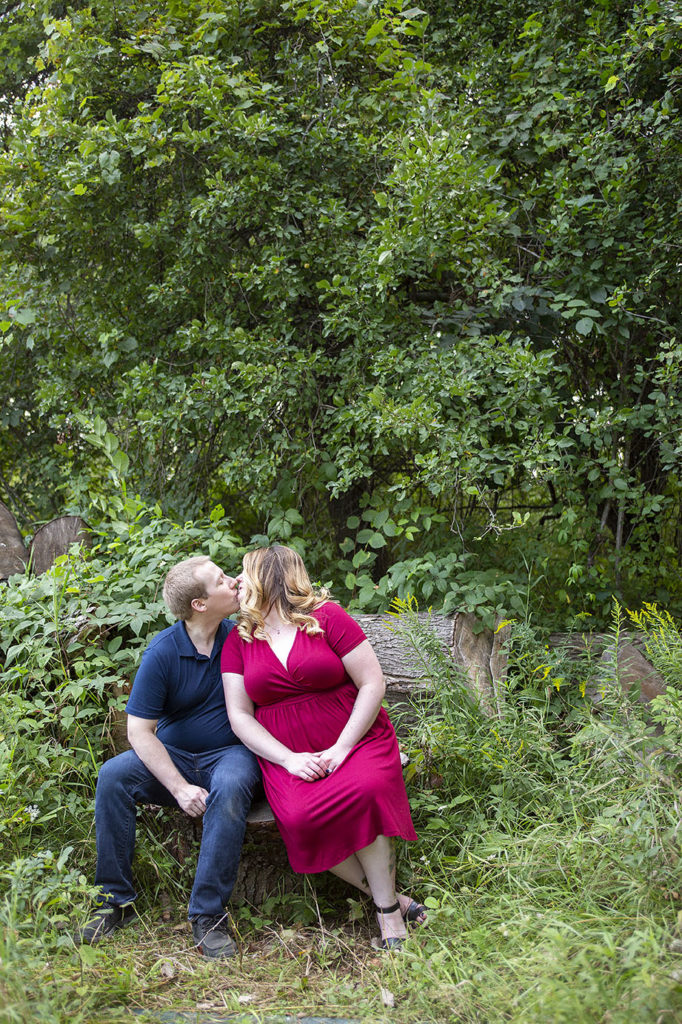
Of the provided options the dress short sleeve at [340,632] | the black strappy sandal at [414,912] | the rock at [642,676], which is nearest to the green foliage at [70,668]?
the dress short sleeve at [340,632]

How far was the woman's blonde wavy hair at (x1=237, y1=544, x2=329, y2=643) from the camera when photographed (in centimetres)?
326

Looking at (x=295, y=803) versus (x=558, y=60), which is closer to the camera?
(x=295, y=803)

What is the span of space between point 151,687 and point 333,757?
74 cm

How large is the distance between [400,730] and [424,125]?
2977mm

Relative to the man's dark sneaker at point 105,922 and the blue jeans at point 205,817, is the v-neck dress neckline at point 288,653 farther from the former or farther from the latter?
the man's dark sneaker at point 105,922

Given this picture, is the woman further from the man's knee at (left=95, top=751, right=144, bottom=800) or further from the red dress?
the man's knee at (left=95, top=751, right=144, bottom=800)

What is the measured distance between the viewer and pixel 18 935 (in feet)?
8.68

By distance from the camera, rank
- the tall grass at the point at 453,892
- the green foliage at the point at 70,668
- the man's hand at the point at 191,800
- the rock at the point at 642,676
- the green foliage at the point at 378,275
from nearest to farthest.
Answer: the tall grass at the point at 453,892
the man's hand at the point at 191,800
the green foliage at the point at 70,668
the rock at the point at 642,676
the green foliage at the point at 378,275

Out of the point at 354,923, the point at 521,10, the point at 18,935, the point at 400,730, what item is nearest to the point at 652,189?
the point at 521,10

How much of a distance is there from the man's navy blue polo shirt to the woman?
112 millimetres

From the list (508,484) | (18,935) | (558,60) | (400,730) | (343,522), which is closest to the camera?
(18,935)

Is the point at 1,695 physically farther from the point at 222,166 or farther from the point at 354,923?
the point at 222,166

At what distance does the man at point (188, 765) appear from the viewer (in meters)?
2.94

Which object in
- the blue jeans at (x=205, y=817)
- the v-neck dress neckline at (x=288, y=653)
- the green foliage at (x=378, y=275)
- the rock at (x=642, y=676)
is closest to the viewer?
the blue jeans at (x=205, y=817)
